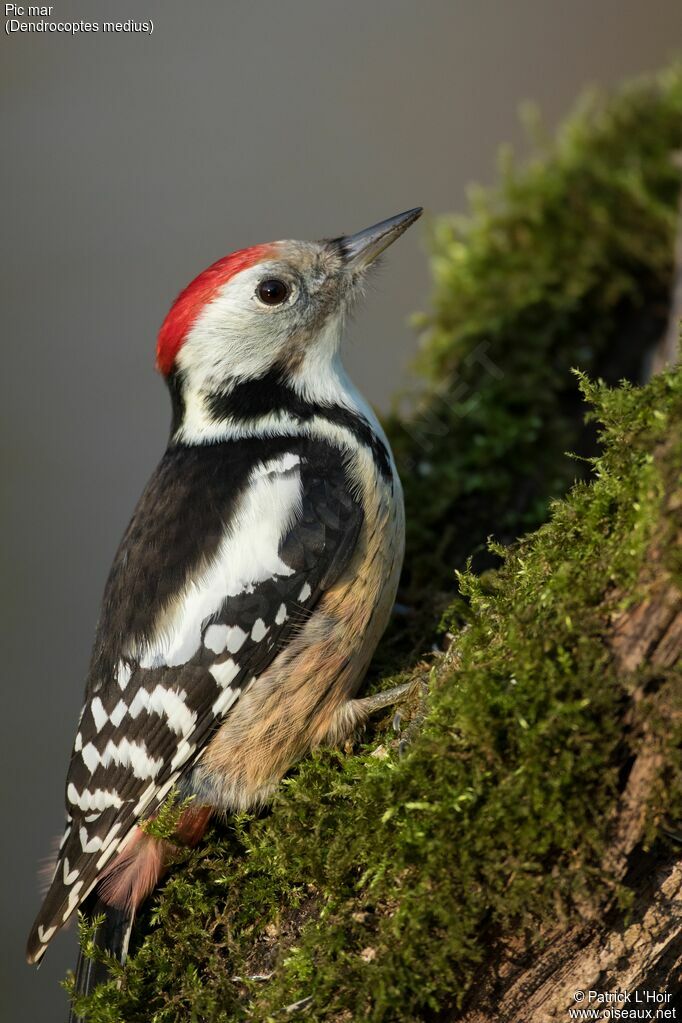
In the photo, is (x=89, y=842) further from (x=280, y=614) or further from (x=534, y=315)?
(x=534, y=315)

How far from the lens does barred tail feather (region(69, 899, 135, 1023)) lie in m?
2.57

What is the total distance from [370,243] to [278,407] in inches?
31.2

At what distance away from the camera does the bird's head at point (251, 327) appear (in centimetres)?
325

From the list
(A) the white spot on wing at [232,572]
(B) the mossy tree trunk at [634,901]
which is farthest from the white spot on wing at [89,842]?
(B) the mossy tree trunk at [634,901]

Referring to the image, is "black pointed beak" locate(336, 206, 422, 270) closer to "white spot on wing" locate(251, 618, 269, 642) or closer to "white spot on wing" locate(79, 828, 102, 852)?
"white spot on wing" locate(251, 618, 269, 642)

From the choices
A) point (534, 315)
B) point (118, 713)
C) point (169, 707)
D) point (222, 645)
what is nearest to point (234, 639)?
point (222, 645)

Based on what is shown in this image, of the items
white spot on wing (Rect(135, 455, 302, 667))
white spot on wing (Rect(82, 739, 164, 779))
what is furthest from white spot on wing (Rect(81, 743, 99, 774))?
white spot on wing (Rect(135, 455, 302, 667))

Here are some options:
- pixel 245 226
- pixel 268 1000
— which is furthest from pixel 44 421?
pixel 268 1000

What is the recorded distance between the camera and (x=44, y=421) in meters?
8.18

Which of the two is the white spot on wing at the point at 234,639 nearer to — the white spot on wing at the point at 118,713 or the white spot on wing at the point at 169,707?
the white spot on wing at the point at 169,707

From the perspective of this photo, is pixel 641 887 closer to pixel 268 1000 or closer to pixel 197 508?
pixel 268 1000

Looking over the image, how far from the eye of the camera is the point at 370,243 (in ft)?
11.4

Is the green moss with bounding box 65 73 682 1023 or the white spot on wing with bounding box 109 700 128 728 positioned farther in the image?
the white spot on wing with bounding box 109 700 128 728

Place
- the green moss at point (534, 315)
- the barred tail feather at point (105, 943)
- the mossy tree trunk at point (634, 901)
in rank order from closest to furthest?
the mossy tree trunk at point (634, 901) < the barred tail feather at point (105, 943) < the green moss at point (534, 315)
